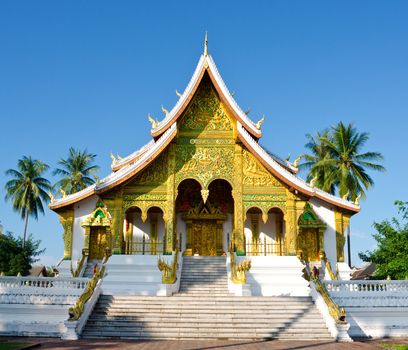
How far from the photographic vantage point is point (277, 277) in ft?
53.3

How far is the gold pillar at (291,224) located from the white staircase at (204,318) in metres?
4.05

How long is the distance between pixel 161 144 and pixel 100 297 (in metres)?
6.35

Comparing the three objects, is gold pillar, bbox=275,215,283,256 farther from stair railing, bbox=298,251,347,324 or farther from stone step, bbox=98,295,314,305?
stone step, bbox=98,295,314,305

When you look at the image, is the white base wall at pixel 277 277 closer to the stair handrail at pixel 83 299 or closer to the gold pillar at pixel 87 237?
the stair handrail at pixel 83 299

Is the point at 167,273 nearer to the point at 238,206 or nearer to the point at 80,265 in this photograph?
the point at 238,206

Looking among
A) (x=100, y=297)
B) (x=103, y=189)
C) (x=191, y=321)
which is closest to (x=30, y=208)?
(x=103, y=189)

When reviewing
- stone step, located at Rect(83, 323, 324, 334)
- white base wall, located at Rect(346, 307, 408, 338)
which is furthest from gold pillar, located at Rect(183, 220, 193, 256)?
white base wall, located at Rect(346, 307, 408, 338)

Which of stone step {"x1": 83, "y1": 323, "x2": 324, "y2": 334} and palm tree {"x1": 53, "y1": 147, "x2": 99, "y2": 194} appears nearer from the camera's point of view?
stone step {"x1": 83, "y1": 323, "x2": 324, "y2": 334}

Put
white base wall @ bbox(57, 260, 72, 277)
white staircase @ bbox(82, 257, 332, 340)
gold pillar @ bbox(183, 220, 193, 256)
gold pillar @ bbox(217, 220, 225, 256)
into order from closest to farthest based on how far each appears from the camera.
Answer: white staircase @ bbox(82, 257, 332, 340)
white base wall @ bbox(57, 260, 72, 277)
gold pillar @ bbox(183, 220, 193, 256)
gold pillar @ bbox(217, 220, 225, 256)

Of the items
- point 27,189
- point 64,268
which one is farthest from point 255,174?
point 27,189

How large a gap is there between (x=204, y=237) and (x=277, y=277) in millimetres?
4898

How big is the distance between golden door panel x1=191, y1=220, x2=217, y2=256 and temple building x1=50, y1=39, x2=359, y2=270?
0.04 meters

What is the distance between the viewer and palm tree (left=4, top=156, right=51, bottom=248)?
36.0 meters

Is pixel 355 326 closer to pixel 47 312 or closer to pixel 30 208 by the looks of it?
pixel 47 312
